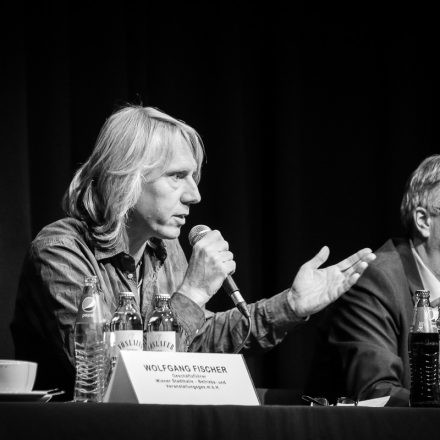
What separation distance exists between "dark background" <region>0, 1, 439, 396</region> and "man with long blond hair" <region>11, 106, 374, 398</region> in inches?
22.6

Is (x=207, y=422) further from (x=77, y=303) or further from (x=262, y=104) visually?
(x=262, y=104)

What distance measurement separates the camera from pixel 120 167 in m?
2.32

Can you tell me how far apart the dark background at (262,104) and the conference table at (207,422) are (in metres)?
1.64

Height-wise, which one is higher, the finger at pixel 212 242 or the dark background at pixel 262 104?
the dark background at pixel 262 104

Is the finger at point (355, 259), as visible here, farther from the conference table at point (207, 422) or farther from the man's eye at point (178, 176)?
the conference table at point (207, 422)

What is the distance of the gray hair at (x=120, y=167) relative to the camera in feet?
7.46

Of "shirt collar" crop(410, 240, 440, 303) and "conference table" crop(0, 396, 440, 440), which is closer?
"conference table" crop(0, 396, 440, 440)

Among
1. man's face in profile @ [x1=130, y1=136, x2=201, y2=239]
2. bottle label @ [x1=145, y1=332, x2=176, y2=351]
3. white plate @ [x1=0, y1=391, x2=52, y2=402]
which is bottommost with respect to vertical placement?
white plate @ [x1=0, y1=391, x2=52, y2=402]

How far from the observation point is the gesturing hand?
229 centimetres

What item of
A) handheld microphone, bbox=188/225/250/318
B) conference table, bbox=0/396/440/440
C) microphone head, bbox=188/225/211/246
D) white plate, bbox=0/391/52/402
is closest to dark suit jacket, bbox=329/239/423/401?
handheld microphone, bbox=188/225/250/318

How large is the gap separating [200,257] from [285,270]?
130 centimetres

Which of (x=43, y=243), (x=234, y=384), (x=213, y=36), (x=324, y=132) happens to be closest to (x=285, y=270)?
(x=324, y=132)

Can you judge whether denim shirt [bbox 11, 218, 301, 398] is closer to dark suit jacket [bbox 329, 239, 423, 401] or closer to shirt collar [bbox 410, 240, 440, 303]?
dark suit jacket [bbox 329, 239, 423, 401]

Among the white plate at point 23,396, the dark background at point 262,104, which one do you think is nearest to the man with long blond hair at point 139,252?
the dark background at point 262,104
